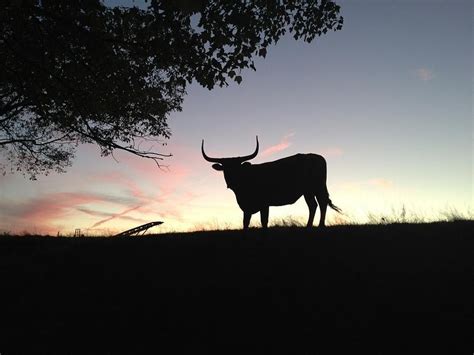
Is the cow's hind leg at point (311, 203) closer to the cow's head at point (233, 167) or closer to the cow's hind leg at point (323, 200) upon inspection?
the cow's hind leg at point (323, 200)

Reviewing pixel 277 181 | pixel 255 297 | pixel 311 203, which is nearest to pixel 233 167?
pixel 277 181

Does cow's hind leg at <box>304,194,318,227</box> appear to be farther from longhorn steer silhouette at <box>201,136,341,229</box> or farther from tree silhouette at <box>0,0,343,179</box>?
tree silhouette at <box>0,0,343,179</box>

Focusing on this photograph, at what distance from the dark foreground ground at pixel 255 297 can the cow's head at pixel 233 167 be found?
2.87 meters

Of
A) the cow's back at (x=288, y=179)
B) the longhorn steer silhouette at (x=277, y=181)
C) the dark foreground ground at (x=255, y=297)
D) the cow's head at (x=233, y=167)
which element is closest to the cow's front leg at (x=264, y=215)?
the longhorn steer silhouette at (x=277, y=181)

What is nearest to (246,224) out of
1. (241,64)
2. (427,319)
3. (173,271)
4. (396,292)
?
(173,271)

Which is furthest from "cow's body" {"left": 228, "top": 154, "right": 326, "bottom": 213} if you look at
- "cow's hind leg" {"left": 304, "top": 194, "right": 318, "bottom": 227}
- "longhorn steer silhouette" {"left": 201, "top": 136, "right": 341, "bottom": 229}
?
"cow's hind leg" {"left": 304, "top": 194, "right": 318, "bottom": 227}

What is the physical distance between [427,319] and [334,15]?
7.51m

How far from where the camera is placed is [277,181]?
13359 millimetres

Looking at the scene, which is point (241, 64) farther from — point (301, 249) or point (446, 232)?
point (446, 232)

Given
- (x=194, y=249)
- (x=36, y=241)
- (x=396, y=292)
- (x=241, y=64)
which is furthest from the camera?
(x=36, y=241)

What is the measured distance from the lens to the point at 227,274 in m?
8.10

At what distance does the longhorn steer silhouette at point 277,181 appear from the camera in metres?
13.1

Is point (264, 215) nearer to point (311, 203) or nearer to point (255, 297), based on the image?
point (311, 203)

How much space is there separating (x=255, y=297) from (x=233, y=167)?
675 cm
